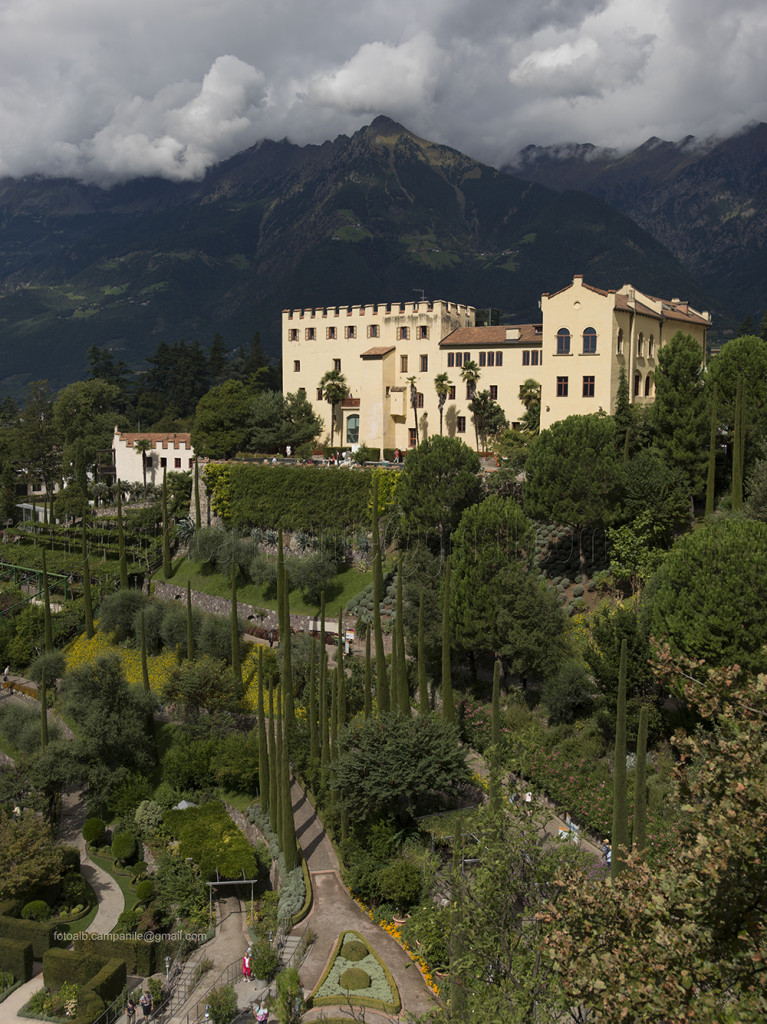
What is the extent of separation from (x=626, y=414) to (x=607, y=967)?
4318cm

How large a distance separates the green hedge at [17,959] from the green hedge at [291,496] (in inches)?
1166

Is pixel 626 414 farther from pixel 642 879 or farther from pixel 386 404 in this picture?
pixel 642 879

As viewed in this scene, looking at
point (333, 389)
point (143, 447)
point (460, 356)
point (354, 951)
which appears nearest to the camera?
point (354, 951)

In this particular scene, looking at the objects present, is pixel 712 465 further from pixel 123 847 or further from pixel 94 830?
pixel 94 830

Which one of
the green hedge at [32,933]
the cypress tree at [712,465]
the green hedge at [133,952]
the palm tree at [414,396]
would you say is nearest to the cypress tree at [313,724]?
the green hedge at [133,952]

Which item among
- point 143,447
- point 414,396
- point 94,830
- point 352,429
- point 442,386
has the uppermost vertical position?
point 442,386

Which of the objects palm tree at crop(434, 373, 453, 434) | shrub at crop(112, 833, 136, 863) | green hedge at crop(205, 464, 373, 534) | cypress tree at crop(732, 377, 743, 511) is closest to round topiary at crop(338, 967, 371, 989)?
shrub at crop(112, 833, 136, 863)

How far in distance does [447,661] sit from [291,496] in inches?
994

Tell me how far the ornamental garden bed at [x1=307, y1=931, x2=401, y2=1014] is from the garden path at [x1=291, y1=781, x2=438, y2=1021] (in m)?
0.24

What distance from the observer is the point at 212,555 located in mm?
57312

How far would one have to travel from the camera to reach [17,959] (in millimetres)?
28672

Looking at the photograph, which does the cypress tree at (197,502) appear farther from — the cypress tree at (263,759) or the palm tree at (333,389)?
the cypress tree at (263,759)

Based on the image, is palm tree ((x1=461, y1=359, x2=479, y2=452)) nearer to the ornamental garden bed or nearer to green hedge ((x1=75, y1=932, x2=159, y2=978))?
the ornamental garden bed

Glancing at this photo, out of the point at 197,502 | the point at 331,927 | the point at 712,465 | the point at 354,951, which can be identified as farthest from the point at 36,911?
the point at 712,465
